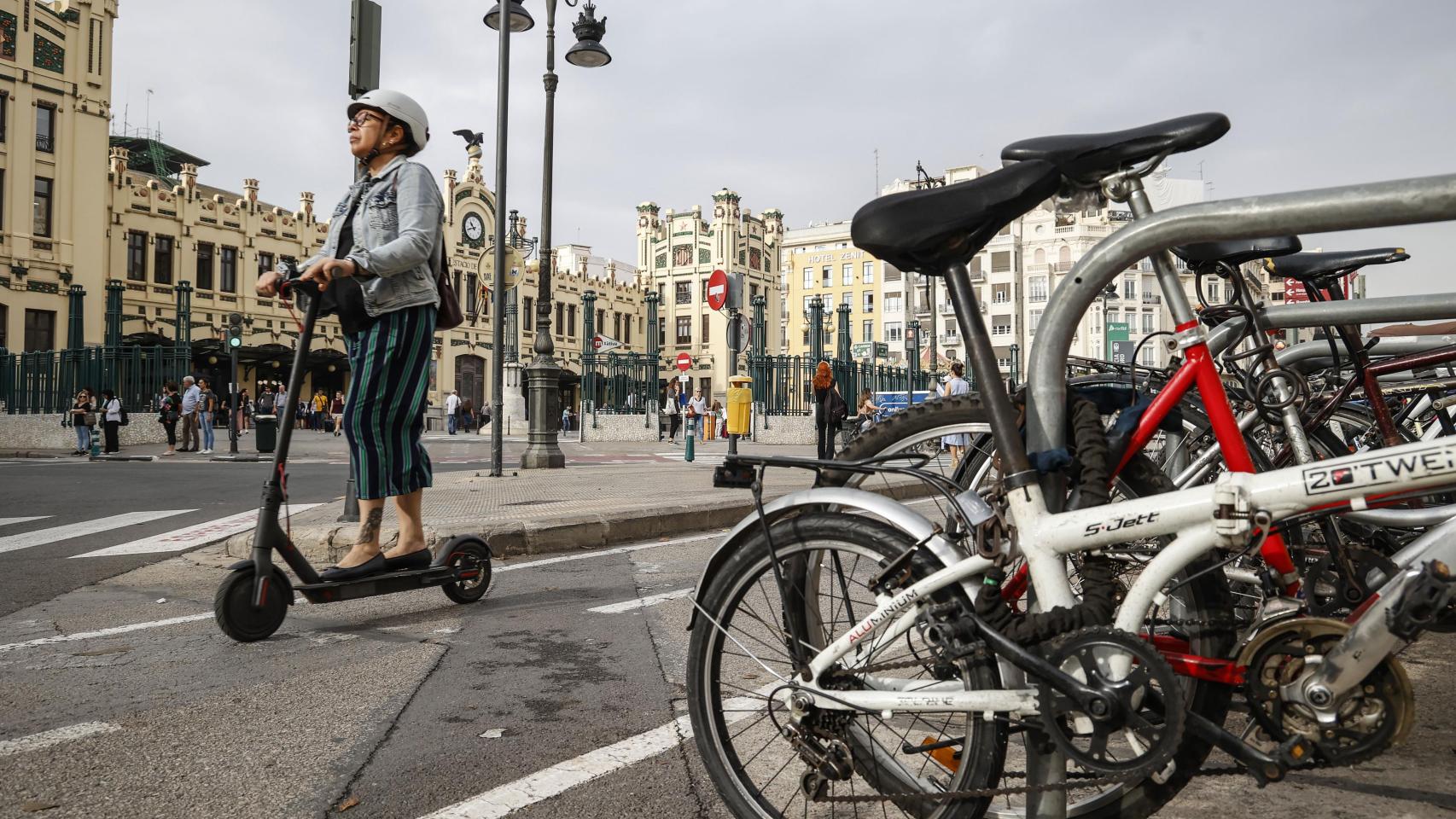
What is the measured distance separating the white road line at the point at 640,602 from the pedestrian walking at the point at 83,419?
69.1 feet

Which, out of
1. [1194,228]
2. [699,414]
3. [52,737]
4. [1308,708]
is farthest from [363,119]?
[699,414]

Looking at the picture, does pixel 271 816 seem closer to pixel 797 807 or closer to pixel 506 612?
pixel 797 807

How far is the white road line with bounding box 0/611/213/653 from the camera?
379 cm

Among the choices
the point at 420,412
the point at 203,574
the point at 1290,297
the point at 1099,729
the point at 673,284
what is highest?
the point at 673,284

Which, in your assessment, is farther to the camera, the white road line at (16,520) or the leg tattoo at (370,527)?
the white road line at (16,520)

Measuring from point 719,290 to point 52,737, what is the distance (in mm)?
11073

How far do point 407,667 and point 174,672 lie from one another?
78 cm

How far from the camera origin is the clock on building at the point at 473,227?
50062mm

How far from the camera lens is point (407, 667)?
11.4 ft

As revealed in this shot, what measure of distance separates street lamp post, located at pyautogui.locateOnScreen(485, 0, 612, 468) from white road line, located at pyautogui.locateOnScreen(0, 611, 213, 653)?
8683 mm

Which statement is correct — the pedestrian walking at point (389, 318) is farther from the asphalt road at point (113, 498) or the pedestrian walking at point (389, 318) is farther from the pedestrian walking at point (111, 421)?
the pedestrian walking at point (111, 421)

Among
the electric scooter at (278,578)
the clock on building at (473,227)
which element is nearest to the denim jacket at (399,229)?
the electric scooter at (278,578)

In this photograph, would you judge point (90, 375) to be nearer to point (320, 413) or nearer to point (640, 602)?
point (320, 413)

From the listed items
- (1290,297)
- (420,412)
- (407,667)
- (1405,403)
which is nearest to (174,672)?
(407,667)
